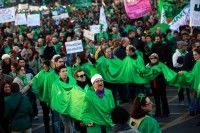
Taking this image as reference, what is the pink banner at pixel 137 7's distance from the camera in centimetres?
2420

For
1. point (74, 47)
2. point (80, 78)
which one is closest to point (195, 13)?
point (74, 47)

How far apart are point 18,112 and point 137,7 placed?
45.1 ft

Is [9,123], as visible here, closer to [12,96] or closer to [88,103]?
[12,96]

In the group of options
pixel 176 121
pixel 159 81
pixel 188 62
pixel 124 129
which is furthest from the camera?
pixel 159 81

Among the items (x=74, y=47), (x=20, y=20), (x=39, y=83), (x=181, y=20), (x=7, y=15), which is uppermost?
(x=7, y=15)

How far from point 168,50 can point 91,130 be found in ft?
26.2

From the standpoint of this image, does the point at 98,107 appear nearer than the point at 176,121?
Yes

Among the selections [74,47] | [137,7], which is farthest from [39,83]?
[137,7]

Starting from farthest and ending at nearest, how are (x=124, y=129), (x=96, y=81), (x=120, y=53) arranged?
(x=120, y=53)
(x=96, y=81)
(x=124, y=129)

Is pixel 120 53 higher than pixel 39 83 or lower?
higher

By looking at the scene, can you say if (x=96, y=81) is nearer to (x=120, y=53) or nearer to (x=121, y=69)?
(x=121, y=69)

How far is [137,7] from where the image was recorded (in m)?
24.4

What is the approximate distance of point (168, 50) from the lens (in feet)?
60.8

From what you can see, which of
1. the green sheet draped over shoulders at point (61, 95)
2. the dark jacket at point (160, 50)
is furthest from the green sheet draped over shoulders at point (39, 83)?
the dark jacket at point (160, 50)
